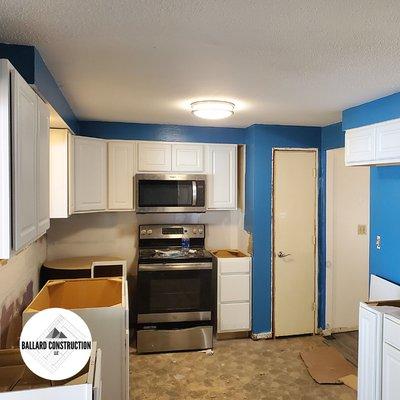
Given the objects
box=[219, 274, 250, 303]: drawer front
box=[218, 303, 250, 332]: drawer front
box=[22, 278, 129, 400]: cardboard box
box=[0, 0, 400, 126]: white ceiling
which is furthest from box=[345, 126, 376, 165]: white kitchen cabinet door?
box=[22, 278, 129, 400]: cardboard box

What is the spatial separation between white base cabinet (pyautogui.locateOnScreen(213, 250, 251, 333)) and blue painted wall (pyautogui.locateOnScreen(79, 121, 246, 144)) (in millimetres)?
1354

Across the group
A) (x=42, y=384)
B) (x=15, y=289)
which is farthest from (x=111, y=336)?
(x=15, y=289)

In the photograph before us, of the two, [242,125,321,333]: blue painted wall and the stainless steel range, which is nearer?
the stainless steel range

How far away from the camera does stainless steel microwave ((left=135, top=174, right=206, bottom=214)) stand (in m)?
3.81

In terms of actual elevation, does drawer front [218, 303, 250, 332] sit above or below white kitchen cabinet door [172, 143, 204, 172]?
below

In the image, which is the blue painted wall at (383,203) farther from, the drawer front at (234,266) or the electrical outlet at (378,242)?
the drawer front at (234,266)

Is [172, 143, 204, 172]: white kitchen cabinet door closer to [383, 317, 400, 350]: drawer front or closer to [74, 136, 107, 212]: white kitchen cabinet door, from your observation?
[74, 136, 107, 212]: white kitchen cabinet door

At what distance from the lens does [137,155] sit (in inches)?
152

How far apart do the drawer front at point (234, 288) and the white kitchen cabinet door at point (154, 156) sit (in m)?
1.36

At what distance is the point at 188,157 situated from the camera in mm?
3973

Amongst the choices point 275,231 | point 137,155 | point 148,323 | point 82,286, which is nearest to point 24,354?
point 82,286

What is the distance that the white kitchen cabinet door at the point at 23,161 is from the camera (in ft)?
4.44

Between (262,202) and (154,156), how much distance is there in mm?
1265

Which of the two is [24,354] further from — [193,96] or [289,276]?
[289,276]
